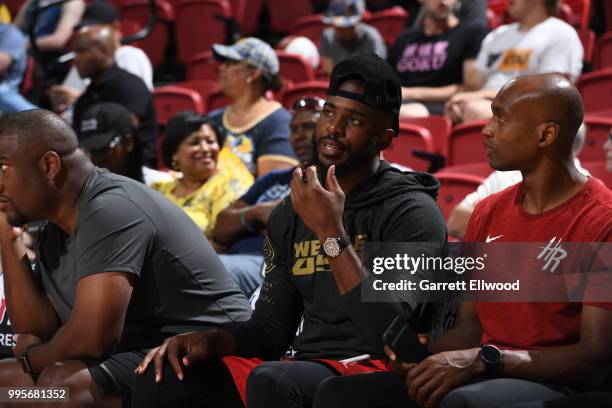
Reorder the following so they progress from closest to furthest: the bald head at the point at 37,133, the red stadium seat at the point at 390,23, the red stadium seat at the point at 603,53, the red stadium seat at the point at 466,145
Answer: the bald head at the point at 37,133, the red stadium seat at the point at 466,145, the red stadium seat at the point at 603,53, the red stadium seat at the point at 390,23

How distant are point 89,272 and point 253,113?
275 centimetres

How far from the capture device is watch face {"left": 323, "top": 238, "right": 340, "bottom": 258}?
8.36ft

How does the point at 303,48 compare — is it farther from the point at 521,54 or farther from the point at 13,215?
the point at 13,215

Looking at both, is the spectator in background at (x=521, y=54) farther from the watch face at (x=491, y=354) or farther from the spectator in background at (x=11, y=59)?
the watch face at (x=491, y=354)

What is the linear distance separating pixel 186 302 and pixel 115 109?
2.35 meters

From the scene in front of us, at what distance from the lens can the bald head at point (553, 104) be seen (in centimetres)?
264

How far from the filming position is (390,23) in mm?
8133

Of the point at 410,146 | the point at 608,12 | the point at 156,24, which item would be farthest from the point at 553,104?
the point at 156,24

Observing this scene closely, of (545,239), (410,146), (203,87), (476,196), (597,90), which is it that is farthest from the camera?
(203,87)

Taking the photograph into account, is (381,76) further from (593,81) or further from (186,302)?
(593,81)

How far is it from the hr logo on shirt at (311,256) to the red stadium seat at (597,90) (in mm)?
3389

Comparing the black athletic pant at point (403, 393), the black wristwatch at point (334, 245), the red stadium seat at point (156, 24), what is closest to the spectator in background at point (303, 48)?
the red stadium seat at point (156, 24)

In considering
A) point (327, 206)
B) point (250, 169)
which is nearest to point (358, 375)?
Answer: point (327, 206)

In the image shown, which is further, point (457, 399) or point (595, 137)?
point (595, 137)
